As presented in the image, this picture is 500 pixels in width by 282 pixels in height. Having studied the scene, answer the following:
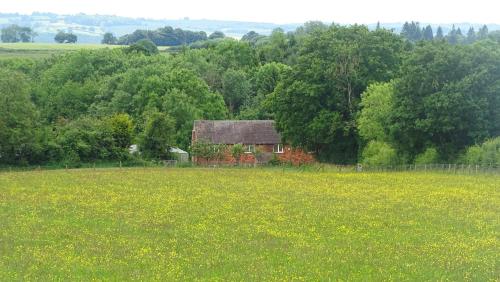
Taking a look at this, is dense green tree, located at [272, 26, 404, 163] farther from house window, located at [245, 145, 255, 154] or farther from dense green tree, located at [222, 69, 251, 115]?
dense green tree, located at [222, 69, 251, 115]

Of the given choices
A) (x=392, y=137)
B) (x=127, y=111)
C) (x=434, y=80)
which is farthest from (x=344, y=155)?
(x=127, y=111)

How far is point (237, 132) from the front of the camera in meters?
85.3

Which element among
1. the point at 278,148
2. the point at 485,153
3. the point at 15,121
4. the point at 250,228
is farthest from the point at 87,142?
the point at 250,228

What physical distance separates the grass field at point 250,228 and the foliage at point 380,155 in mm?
9929

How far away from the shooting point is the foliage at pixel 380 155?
68.0 m

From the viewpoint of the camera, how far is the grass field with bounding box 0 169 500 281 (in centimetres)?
2764

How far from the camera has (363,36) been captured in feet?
253

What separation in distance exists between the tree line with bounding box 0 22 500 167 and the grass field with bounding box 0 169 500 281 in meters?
8.45

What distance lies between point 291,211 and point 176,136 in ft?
156

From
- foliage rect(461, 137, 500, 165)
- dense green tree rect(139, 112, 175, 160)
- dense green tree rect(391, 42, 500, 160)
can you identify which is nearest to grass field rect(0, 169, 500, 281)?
foliage rect(461, 137, 500, 165)

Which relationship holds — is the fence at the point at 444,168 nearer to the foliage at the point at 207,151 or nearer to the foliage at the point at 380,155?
the foliage at the point at 380,155

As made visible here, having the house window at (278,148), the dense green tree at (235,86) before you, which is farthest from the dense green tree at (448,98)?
the dense green tree at (235,86)

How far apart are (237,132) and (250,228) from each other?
1957 inches

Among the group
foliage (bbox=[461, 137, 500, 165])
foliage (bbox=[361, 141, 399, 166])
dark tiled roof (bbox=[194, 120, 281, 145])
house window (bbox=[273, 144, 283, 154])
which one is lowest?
house window (bbox=[273, 144, 283, 154])
